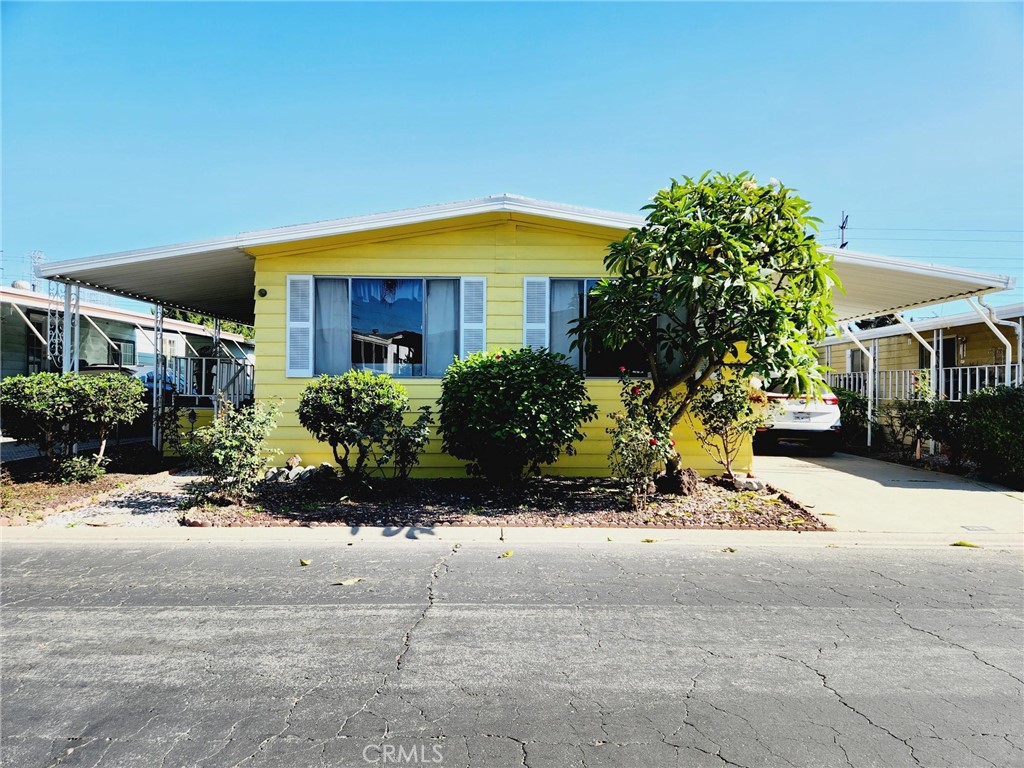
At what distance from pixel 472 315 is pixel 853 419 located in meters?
10.5

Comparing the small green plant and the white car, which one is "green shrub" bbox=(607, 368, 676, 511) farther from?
the small green plant

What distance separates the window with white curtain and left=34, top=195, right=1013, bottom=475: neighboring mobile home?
0.05 ft

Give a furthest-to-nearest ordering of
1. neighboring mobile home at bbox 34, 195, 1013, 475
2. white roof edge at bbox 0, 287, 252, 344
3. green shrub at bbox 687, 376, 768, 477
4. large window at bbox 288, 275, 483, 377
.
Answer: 1. white roof edge at bbox 0, 287, 252, 344
2. large window at bbox 288, 275, 483, 377
3. neighboring mobile home at bbox 34, 195, 1013, 475
4. green shrub at bbox 687, 376, 768, 477

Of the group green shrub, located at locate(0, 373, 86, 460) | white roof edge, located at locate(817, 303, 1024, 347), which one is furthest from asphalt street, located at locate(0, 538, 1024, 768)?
white roof edge, located at locate(817, 303, 1024, 347)

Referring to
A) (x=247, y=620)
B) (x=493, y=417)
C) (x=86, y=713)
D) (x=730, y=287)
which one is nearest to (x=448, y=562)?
(x=247, y=620)

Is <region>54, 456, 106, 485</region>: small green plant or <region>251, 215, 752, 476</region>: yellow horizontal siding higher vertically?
<region>251, 215, 752, 476</region>: yellow horizontal siding

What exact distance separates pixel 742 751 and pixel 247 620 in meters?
3.11

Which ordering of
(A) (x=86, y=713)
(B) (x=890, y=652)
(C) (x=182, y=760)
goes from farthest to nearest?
1. (B) (x=890, y=652)
2. (A) (x=86, y=713)
3. (C) (x=182, y=760)

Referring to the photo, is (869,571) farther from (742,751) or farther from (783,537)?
(742,751)

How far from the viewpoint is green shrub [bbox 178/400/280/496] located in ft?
24.6

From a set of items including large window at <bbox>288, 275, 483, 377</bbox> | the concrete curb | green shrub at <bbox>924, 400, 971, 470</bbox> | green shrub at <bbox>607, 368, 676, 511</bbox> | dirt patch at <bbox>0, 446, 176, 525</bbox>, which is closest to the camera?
the concrete curb

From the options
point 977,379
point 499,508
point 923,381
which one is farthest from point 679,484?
point 977,379

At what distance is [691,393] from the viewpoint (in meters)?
8.47

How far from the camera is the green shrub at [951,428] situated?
35.2 feet
